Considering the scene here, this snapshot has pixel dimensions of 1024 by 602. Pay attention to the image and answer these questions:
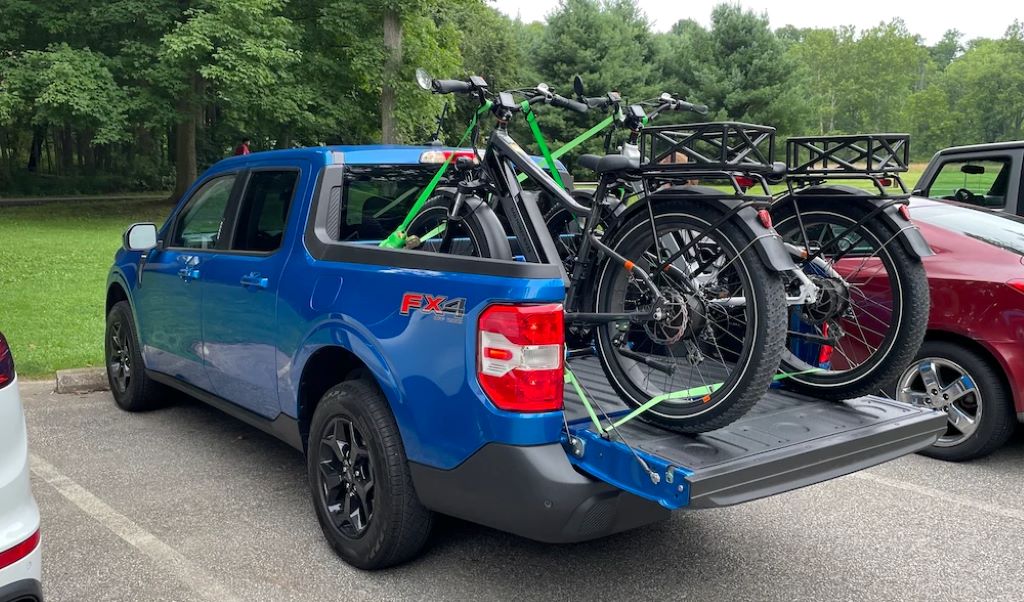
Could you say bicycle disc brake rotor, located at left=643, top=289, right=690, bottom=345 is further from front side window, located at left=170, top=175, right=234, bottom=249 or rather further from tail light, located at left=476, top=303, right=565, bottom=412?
front side window, located at left=170, top=175, right=234, bottom=249

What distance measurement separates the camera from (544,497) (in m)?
2.94

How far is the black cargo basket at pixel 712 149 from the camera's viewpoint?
10.1 ft

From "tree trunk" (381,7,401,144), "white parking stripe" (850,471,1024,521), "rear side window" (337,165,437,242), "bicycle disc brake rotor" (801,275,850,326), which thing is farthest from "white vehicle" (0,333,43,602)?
"tree trunk" (381,7,401,144)

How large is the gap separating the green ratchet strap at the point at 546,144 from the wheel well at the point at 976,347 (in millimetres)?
2581

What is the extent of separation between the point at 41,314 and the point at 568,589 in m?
7.53

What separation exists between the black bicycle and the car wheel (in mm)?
2304

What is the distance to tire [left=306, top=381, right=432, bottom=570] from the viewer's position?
342 cm

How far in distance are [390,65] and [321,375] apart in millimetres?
21842

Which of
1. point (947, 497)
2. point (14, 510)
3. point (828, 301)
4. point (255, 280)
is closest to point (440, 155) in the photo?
point (255, 280)

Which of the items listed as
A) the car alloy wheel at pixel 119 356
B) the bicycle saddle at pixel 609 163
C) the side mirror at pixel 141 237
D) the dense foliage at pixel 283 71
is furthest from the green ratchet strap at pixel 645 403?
the dense foliage at pixel 283 71

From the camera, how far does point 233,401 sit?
4695 millimetres

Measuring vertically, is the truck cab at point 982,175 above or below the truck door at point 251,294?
above

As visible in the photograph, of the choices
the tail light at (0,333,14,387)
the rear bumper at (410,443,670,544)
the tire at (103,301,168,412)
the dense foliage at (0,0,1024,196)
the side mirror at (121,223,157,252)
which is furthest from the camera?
the dense foliage at (0,0,1024,196)

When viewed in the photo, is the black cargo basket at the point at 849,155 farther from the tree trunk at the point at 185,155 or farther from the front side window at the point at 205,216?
the tree trunk at the point at 185,155
